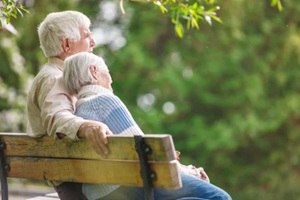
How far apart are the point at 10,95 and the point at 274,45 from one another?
18.4ft

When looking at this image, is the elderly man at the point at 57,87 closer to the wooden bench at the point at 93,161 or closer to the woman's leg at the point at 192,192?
the wooden bench at the point at 93,161

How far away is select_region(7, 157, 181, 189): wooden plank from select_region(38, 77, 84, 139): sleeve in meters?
0.14

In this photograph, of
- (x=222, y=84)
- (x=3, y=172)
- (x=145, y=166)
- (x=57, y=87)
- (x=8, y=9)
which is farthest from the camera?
(x=222, y=84)

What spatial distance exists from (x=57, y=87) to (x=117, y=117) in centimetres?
42

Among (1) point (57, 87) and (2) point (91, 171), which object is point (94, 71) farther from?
(2) point (91, 171)

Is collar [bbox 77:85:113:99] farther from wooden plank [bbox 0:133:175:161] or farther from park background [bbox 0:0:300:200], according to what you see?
park background [bbox 0:0:300:200]

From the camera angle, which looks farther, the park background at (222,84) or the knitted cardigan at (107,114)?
the park background at (222,84)

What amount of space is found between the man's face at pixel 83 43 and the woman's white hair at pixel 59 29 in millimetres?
24

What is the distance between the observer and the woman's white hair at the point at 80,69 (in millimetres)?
3762

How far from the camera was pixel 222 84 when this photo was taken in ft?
57.2

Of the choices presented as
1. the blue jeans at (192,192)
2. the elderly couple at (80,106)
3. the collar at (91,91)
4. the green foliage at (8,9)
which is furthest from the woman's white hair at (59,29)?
the blue jeans at (192,192)

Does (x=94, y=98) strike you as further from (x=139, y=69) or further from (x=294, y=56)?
(x=294, y=56)

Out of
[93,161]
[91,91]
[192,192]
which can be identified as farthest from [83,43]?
[192,192]

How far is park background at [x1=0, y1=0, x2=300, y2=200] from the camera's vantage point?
17031 mm
